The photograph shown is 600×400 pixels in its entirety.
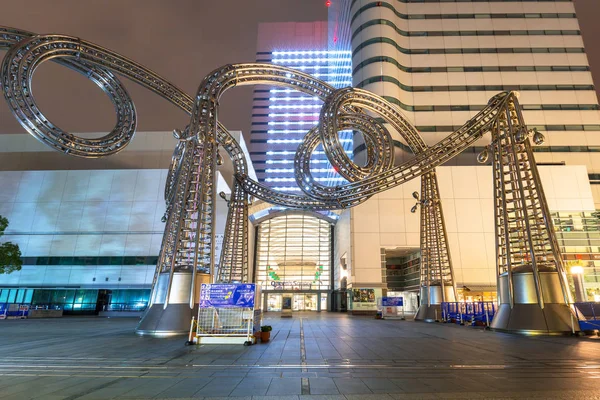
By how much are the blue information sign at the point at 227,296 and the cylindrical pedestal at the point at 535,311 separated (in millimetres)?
13057

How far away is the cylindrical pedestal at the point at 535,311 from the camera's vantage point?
14.9 m

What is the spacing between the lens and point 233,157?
25.6 m

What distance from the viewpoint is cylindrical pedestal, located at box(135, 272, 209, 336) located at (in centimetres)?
1403

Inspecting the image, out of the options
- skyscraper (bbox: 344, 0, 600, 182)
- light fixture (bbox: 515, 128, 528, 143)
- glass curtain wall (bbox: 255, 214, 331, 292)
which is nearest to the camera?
light fixture (bbox: 515, 128, 528, 143)

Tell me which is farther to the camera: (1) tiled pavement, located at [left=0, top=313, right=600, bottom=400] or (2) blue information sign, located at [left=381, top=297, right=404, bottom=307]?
(2) blue information sign, located at [left=381, top=297, right=404, bottom=307]

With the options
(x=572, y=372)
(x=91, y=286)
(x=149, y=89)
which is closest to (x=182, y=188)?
(x=149, y=89)

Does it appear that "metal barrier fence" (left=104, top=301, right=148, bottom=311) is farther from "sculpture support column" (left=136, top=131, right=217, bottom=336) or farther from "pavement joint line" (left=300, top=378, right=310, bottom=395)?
"pavement joint line" (left=300, top=378, right=310, bottom=395)

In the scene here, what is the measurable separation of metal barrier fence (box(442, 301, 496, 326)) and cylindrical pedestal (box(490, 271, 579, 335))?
3.72 m

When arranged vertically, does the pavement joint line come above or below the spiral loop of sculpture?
below

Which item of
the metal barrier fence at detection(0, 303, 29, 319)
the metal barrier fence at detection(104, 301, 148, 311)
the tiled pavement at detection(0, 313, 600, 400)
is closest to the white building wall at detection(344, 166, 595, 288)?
the metal barrier fence at detection(104, 301, 148, 311)

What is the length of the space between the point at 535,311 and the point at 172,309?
1733 cm

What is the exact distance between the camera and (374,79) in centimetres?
5341

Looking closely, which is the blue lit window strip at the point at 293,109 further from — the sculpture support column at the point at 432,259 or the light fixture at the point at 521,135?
the light fixture at the point at 521,135

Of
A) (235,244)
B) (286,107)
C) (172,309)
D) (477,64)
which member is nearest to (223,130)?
(235,244)
